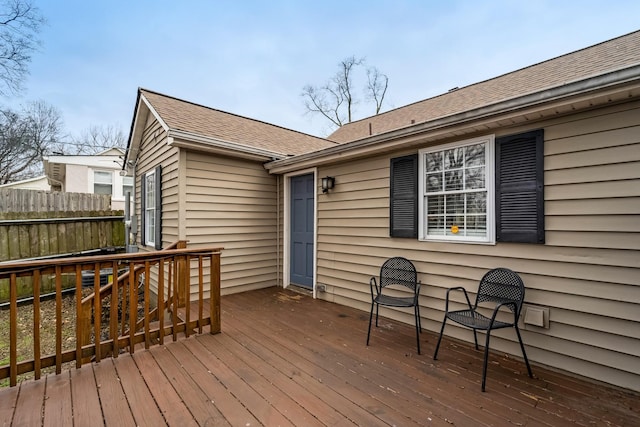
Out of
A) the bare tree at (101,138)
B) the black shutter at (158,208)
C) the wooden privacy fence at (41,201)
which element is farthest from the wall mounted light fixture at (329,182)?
the bare tree at (101,138)

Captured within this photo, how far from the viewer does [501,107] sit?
2578 mm

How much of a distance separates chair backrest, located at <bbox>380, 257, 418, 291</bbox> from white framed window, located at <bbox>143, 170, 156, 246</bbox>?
4.57m

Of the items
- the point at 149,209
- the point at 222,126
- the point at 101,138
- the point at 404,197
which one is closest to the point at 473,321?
the point at 404,197

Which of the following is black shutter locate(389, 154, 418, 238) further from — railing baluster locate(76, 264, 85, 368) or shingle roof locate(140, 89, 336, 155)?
railing baluster locate(76, 264, 85, 368)

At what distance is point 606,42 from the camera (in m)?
4.49

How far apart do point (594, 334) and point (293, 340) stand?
2.60 meters

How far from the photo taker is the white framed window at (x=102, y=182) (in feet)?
33.2

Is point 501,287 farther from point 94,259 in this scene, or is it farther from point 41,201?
point 41,201

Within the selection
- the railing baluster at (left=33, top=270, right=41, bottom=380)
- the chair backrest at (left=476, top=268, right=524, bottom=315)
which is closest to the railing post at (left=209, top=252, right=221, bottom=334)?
the railing baluster at (left=33, top=270, right=41, bottom=380)

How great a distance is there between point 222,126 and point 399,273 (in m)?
4.23

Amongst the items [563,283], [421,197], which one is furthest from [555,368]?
[421,197]

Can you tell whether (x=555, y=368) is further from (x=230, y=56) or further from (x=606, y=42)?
(x=230, y=56)

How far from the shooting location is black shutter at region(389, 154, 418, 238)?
11.4 feet

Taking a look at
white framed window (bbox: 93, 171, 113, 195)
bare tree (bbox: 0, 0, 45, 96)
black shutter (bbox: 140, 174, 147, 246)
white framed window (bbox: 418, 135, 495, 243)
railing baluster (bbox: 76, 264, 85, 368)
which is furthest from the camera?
white framed window (bbox: 93, 171, 113, 195)
